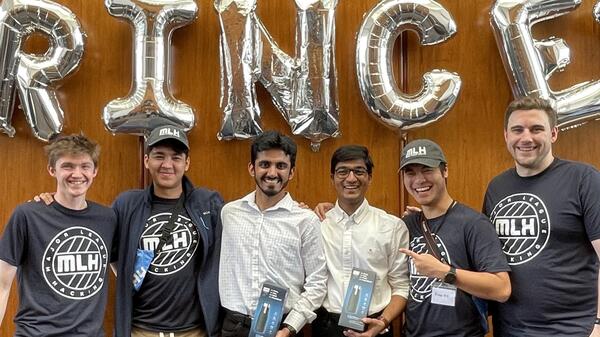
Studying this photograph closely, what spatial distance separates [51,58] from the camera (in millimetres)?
2795

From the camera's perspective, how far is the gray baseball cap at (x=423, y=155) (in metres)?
2.18

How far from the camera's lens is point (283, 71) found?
284cm

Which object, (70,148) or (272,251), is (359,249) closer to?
(272,251)

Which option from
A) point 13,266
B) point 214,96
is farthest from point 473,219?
point 13,266

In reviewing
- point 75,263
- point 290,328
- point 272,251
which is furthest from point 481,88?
point 75,263

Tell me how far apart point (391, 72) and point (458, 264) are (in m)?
1.09

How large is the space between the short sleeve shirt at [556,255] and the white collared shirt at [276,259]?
2.47ft

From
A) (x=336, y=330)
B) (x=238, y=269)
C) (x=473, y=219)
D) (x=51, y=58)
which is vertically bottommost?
(x=336, y=330)

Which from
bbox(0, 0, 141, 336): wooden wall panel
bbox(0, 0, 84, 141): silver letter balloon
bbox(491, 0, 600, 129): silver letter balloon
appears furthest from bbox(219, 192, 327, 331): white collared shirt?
bbox(491, 0, 600, 129): silver letter balloon

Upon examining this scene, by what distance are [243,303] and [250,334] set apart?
16 centimetres

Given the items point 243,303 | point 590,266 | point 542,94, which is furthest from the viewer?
point 542,94

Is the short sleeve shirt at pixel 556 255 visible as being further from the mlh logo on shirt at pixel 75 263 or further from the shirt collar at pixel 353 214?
the mlh logo on shirt at pixel 75 263

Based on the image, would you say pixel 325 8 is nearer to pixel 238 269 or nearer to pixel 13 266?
pixel 238 269

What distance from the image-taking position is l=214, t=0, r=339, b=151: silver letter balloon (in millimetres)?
2791
